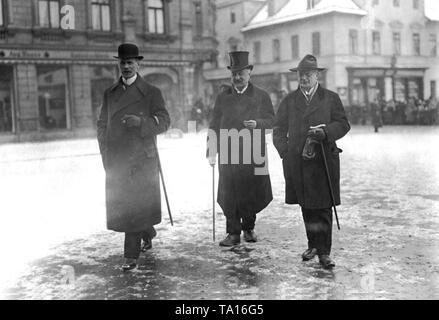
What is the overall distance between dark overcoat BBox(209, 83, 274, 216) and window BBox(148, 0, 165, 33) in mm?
24439

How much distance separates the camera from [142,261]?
5621 millimetres

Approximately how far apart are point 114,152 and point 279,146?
157cm

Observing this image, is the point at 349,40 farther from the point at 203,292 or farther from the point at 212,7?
the point at 203,292

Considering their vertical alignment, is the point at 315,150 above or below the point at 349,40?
below

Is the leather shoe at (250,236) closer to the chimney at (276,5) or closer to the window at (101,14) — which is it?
the window at (101,14)

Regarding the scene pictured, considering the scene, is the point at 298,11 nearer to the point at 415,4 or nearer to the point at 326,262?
the point at 415,4

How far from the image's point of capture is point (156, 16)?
Answer: 29.7 m

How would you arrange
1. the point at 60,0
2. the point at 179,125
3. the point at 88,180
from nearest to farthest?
the point at 88,180 → the point at 60,0 → the point at 179,125

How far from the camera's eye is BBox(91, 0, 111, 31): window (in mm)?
27495

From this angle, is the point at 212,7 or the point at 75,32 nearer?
the point at 75,32

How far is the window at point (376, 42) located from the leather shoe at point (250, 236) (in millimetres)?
37329

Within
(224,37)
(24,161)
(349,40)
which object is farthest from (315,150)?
(224,37)

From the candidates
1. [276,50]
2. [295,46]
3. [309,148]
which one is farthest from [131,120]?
[276,50]

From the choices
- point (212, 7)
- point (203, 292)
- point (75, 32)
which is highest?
point (212, 7)
